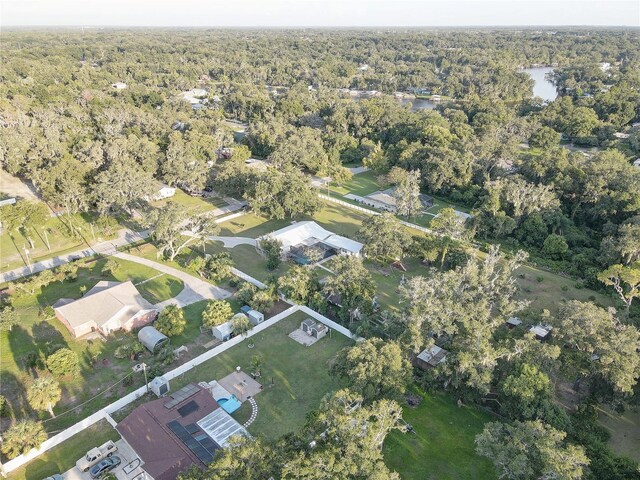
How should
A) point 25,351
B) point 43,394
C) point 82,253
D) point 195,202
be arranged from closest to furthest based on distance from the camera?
point 43,394 → point 25,351 → point 82,253 → point 195,202

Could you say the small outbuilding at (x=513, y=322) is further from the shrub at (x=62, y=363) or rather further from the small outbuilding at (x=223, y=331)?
the shrub at (x=62, y=363)

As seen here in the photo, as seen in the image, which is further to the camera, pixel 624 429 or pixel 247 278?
pixel 247 278

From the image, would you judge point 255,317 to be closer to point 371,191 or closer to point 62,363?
point 62,363

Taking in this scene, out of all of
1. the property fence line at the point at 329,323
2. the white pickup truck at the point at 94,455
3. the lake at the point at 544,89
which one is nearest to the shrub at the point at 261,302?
the property fence line at the point at 329,323

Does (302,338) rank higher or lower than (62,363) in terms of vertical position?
lower

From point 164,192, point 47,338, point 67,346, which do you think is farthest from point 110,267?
point 164,192

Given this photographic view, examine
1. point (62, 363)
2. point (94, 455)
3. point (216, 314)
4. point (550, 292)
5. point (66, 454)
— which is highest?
point (62, 363)
